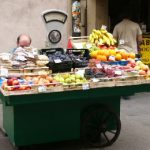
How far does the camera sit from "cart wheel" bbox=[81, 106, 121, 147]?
254 inches

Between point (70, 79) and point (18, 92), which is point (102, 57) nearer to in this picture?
point (70, 79)

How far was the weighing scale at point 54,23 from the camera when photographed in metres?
9.84

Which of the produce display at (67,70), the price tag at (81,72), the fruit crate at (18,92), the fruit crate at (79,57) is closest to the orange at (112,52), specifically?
the produce display at (67,70)

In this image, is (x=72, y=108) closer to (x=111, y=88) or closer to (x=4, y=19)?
(x=111, y=88)

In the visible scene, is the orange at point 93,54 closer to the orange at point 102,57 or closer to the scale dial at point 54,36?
the orange at point 102,57

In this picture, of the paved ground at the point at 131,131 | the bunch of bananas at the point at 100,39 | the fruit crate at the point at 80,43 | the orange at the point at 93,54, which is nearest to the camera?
the paved ground at the point at 131,131

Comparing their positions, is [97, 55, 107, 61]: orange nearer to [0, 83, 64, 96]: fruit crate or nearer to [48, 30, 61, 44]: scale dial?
[0, 83, 64, 96]: fruit crate

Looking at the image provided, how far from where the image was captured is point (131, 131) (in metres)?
7.53

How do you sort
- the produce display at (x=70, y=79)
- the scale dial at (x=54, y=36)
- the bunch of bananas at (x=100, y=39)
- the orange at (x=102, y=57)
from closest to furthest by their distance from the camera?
the produce display at (x=70, y=79) < the orange at (x=102, y=57) < the bunch of bananas at (x=100, y=39) < the scale dial at (x=54, y=36)

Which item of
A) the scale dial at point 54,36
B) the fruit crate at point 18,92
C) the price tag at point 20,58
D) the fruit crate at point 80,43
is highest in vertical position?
the scale dial at point 54,36

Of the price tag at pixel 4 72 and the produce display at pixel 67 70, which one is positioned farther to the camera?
the price tag at pixel 4 72

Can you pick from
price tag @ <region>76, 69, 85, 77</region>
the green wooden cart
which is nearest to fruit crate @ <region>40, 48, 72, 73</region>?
price tag @ <region>76, 69, 85, 77</region>

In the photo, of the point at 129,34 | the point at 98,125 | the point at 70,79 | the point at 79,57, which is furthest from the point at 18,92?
the point at 129,34

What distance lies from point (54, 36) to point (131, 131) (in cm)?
320
